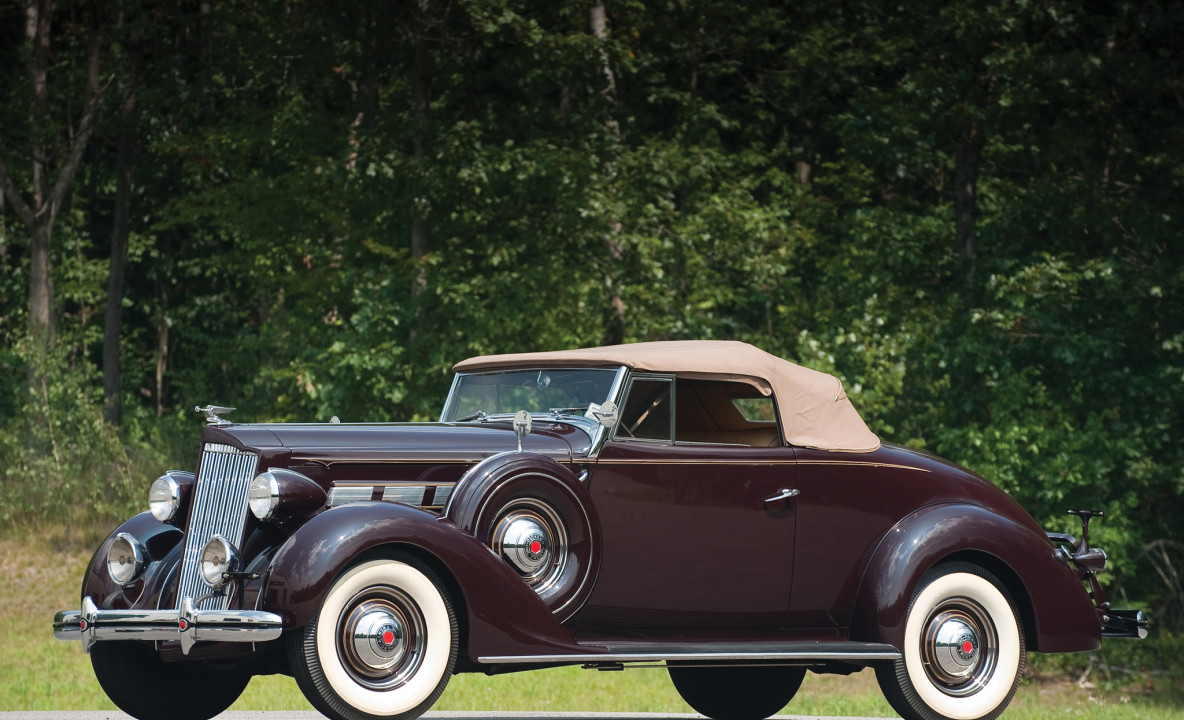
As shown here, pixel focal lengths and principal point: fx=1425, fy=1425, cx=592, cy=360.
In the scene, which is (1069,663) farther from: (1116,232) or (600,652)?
(600,652)

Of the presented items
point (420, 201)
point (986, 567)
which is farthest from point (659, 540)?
point (420, 201)

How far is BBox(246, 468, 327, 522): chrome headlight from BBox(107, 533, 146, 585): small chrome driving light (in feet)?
3.14

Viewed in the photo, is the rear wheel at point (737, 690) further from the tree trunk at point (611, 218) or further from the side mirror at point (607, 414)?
the tree trunk at point (611, 218)

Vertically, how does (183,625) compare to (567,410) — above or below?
below

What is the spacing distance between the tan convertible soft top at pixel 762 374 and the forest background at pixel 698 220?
36.7 feet

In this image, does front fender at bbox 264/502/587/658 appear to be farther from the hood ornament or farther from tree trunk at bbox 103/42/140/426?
tree trunk at bbox 103/42/140/426

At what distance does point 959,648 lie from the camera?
789 centimetres

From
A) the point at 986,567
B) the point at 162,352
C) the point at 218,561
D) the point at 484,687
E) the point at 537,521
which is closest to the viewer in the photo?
the point at 218,561

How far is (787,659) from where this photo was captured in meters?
7.23

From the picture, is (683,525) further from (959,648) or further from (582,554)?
(959,648)

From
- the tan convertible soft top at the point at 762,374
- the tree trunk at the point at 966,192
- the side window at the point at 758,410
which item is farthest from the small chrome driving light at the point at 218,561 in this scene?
the tree trunk at the point at 966,192

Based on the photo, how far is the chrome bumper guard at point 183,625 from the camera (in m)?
6.00

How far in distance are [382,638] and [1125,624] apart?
448cm

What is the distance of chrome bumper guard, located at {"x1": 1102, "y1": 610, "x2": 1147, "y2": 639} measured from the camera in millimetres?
8188
